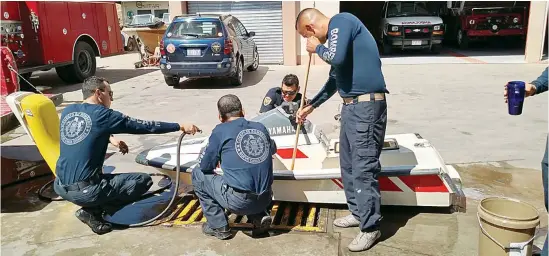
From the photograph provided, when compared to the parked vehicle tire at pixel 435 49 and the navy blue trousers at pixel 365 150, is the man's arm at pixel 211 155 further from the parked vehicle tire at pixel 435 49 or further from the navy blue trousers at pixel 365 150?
the parked vehicle tire at pixel 435 49

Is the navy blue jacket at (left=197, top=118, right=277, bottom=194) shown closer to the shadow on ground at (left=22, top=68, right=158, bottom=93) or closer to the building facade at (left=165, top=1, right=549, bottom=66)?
the shadow on ground at (left=22, top=68, right=158, bottom=93)

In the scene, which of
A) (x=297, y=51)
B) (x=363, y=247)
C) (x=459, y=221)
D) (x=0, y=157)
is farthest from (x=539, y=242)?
(x=297, y=51)

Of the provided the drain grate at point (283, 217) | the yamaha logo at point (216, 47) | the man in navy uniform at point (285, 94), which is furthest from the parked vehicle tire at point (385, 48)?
the drain grate at point (283, 217)

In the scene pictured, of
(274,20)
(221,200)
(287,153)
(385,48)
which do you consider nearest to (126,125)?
(221,200)

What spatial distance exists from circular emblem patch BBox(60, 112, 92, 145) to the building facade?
37.4ft

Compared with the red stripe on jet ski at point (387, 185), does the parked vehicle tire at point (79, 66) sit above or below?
above

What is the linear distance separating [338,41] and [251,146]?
3.27 feet

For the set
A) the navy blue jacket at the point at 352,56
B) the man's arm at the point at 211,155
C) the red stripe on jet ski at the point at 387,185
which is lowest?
the red stripe on jet ski at the point at 387,185

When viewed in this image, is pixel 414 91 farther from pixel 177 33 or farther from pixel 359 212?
pixel 359 212

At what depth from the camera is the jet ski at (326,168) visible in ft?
12.6

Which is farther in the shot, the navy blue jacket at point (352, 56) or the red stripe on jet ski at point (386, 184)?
the red stripe on jet ski at point (386, 184)

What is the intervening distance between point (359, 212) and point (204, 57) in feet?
24.9

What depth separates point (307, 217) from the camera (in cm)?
406

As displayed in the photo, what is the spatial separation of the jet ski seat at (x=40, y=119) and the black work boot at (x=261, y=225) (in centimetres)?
223
